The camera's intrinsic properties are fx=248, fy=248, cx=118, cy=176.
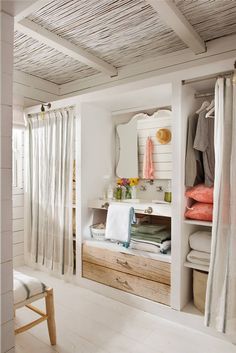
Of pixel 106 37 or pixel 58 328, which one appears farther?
pixel 106 37

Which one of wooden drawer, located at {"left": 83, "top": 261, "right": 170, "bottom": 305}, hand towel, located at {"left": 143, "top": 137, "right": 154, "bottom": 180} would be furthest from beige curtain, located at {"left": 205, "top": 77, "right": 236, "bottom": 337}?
hand towel, located at {"left": 143, "top": 137, "right": 154, "bottom": 180}

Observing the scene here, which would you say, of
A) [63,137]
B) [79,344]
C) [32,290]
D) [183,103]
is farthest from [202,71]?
[79,344]

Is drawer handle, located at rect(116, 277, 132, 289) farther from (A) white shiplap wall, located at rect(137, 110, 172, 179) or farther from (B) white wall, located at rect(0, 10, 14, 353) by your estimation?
(B) white wall, located at rect(0, 10, 14, 353)

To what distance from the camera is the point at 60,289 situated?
2584 mm

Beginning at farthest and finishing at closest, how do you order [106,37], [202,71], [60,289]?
[60,289] → [106,37] → [202,71]

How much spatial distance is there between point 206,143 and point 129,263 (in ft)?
4.09

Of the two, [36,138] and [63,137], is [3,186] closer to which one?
[63,137]

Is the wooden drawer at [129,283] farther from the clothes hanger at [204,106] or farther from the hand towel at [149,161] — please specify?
the clothes hanger at [204,106]

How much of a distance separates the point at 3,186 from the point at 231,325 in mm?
1715

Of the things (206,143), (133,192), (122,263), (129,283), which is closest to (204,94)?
(206,143)

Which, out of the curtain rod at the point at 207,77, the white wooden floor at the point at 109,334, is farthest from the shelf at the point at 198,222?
the curtain rod at the point at 207,77

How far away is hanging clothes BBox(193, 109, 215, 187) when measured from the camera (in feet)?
6.39

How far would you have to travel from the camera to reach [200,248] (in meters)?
1.99

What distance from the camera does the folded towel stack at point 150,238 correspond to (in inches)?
86.1
